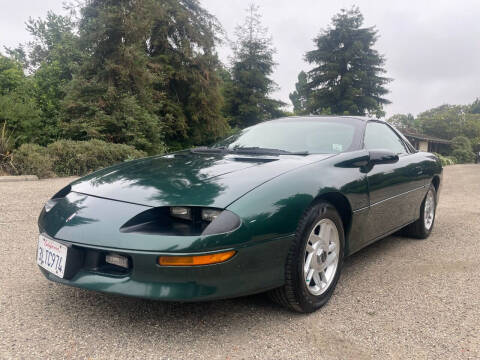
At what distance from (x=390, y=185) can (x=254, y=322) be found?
1725 mm

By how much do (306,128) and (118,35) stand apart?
12.7 m

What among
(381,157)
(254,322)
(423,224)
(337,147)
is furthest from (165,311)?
(423,224)

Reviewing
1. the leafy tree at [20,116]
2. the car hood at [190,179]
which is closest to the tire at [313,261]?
the car hood at [190,179]

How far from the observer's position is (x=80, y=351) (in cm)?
185

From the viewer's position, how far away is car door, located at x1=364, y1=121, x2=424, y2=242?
9.79 feet

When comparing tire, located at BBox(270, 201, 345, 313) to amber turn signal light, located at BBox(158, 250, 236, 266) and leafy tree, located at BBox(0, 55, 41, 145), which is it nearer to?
amber turn signal light, located at BBox(158, 250, 236, 266)

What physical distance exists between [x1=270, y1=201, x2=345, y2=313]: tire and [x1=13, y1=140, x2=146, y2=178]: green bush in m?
7.24

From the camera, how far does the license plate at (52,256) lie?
2.00m

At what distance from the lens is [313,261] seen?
2.38 meters

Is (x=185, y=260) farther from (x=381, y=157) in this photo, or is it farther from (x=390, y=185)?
(x=390, y=185)

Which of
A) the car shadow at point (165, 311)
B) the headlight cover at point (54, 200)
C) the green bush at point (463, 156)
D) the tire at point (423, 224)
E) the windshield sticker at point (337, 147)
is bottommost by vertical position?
the car shadow at point (165, 311)

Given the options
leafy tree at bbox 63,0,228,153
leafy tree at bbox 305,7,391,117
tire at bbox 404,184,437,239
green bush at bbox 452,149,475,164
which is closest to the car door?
tire at bbox 404,184,437,239

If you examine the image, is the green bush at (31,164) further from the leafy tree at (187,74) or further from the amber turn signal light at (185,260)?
the leafy tree at (187,74)

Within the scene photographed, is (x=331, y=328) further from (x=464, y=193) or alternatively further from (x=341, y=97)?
(x=341, y=97)
